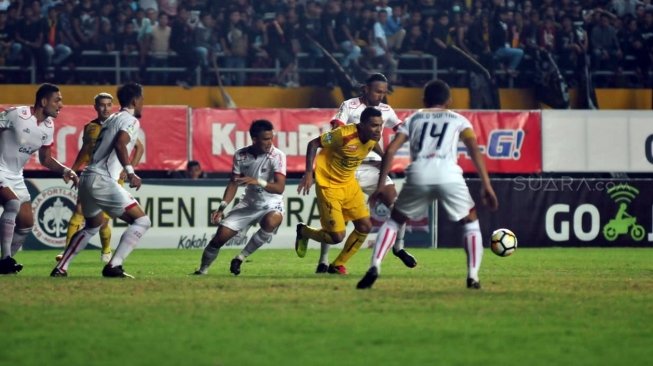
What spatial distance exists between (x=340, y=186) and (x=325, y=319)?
569cm

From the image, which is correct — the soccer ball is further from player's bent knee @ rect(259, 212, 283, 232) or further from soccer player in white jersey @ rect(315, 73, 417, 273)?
player's bent knee @ rect(259, 212, 283, 232)

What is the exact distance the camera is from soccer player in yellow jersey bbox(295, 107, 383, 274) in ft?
49.8

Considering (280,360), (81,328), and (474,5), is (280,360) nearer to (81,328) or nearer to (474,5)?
(81,328)

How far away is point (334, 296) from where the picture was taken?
1173cm

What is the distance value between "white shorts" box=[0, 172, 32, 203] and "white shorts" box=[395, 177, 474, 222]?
5.38 metres

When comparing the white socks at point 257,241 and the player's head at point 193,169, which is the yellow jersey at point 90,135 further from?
the player's head at point 193,169

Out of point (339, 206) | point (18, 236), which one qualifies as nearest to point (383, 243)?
point (339, 206)

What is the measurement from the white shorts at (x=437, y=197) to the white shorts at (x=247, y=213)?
3462 mm

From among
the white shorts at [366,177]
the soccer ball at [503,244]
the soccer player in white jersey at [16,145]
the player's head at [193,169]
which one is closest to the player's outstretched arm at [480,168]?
the soccer ball at [503,244]

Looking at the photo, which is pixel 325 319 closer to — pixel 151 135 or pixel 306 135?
pixel 151 135

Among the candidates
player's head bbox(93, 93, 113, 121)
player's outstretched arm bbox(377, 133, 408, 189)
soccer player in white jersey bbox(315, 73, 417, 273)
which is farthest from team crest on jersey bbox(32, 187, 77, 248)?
player's outstretched arm bbox(377, 133, 408, 189)

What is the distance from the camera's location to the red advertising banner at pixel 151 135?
2450cm

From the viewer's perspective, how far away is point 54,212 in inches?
944

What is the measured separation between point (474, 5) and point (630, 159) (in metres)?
5.11
